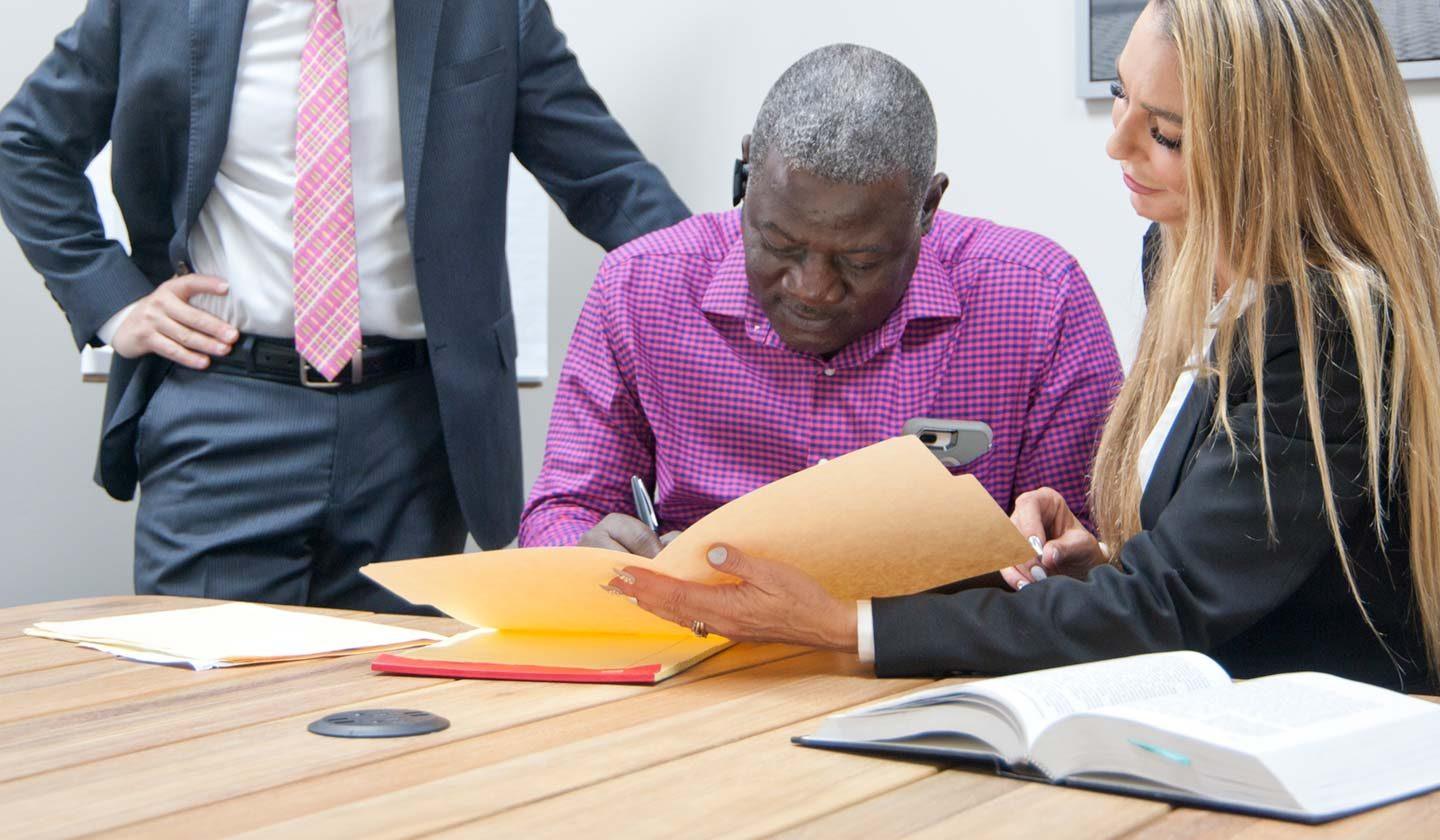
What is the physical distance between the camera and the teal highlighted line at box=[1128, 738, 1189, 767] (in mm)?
959

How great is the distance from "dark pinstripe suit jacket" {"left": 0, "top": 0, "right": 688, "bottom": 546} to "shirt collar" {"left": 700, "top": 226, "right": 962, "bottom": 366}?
54 centimetres

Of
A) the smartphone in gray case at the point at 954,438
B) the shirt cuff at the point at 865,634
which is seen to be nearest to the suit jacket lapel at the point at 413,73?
the smartphone in gray case at the point at 954,438

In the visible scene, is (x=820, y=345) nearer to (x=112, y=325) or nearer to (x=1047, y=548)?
(x=1047, y=548)

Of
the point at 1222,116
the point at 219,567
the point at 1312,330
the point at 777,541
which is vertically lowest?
the point at 219,567

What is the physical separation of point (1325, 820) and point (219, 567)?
182 cm

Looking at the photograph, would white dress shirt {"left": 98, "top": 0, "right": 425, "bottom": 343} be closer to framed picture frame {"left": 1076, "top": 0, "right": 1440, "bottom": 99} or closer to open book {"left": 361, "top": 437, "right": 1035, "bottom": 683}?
open book {"left": 361, "top": 437, "right": 1035, "bottom": 683}

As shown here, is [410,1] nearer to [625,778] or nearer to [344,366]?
[344,366]

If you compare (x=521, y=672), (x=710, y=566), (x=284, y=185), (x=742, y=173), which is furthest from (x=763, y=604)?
(x=284, y=185)

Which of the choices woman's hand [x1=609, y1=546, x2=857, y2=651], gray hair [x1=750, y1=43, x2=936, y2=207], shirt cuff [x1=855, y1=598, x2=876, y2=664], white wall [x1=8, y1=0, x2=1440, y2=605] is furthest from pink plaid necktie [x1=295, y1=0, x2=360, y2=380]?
shirt cuff [x1=855, y1=598, x2=876, y2=664]

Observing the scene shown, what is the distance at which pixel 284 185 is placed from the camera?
234cm

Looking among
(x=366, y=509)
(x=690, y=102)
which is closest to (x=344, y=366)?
(x=366, y=509)

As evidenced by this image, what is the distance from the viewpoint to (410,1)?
237 centimetres

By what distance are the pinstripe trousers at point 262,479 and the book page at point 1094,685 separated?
1.49 m

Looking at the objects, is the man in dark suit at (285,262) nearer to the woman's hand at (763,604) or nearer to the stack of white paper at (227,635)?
the stack of white paper at (227,635)
